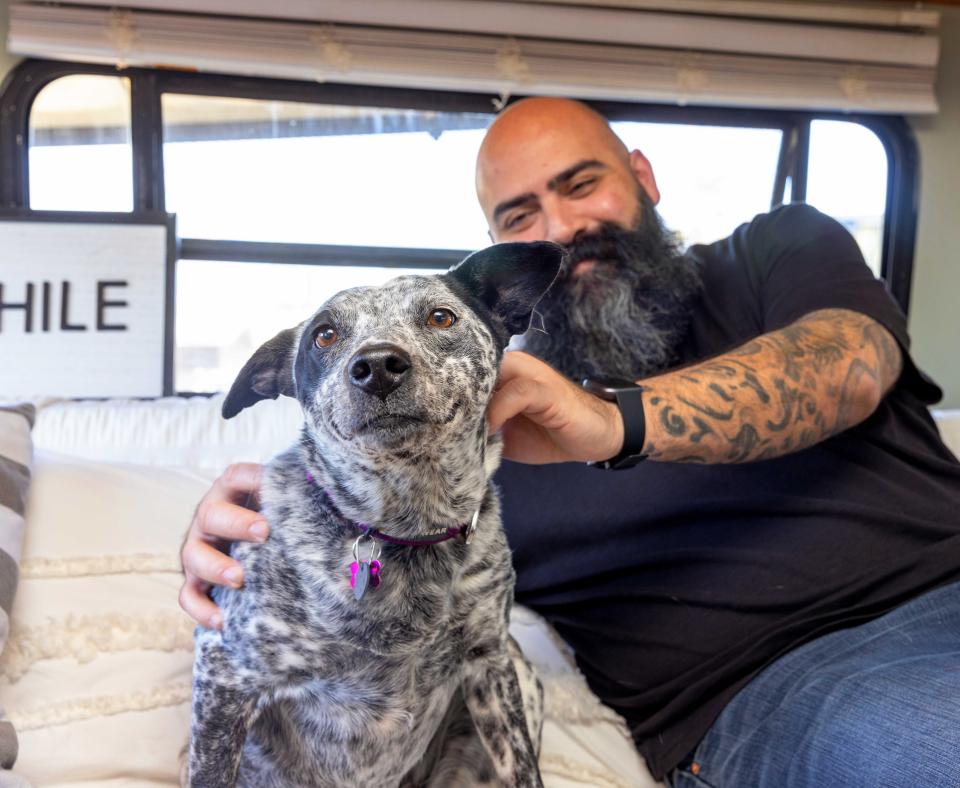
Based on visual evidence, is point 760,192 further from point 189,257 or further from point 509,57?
point 189,257

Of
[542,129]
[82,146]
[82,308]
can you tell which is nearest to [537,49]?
[542,129]

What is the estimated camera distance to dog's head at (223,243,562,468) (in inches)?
45.1

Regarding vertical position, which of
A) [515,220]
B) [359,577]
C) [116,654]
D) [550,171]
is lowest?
[116,654]

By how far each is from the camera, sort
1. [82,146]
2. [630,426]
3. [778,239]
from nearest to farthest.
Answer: [630,426] → [778,239] → [82,146]

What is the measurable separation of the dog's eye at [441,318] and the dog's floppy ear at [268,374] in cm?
24

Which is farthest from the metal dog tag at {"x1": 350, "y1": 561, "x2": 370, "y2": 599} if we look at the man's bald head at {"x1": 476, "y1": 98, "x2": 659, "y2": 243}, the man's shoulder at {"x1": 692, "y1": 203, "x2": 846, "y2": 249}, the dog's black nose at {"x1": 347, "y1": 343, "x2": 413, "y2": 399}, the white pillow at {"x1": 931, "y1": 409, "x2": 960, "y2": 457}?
the white pillow at {"x1": 931, "y1": 409, "x2": 960, "y2": 457}

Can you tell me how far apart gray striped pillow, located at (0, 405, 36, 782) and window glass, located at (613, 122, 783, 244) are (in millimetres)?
2176

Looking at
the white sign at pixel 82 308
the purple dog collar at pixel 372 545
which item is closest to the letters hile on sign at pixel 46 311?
the white sign at pixel 82 308

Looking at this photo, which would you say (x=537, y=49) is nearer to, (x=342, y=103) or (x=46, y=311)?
(x=342, y=103)

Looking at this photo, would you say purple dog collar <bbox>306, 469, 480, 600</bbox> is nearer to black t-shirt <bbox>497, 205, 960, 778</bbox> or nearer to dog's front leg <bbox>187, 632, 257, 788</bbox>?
dog's front leg <bbox>187, 632, 257, 788</bbox>

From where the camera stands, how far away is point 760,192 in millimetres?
3365

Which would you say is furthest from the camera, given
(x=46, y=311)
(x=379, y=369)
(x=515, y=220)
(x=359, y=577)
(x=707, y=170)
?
(x=707, y=170)

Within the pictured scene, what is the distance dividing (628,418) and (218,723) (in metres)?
0.75

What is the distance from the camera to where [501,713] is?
55.1 inches
